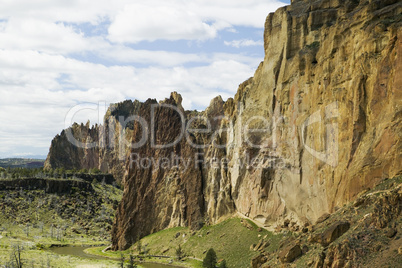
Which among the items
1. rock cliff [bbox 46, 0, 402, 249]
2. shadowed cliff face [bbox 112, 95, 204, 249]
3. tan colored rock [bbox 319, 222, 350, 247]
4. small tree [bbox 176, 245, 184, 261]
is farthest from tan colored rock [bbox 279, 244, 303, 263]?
shadowed cliff face [bbox 112, 95, 204, 249]

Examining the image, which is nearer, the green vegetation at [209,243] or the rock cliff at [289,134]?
the rock cliff at [289,134]

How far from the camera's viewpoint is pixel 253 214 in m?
126

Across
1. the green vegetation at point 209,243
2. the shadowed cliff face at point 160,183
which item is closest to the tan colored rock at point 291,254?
the green vegetation at point 209,243

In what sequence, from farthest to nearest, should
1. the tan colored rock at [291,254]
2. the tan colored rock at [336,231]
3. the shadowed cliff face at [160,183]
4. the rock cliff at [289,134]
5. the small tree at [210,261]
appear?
the shadowed cliff face at [160,183] < the small tree at [210,261] < the rock cliff at [289,134] < the tan colored rock at [291,254] < the tan colored rock at [336,231]

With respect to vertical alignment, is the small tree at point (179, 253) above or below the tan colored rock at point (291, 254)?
below

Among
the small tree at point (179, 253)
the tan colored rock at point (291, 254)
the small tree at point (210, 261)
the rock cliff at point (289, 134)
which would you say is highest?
the rock cliff at point (289, 134)

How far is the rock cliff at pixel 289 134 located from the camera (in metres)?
86.1

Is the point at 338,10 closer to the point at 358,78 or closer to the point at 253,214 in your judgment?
the point at 358,78

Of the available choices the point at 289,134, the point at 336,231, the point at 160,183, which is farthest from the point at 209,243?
the point at 336,231

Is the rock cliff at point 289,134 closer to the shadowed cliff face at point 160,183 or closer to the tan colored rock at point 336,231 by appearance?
the shadowed cliff face at point 160,183

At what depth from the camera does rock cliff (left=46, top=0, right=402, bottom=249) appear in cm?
8606

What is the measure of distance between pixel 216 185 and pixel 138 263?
96.6 feet

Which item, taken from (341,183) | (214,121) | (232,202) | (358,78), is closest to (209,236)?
(232,202)

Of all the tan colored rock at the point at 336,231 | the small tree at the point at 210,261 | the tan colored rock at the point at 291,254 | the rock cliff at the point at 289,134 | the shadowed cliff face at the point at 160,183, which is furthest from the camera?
the shadowed cliff face at the point at 160,183
